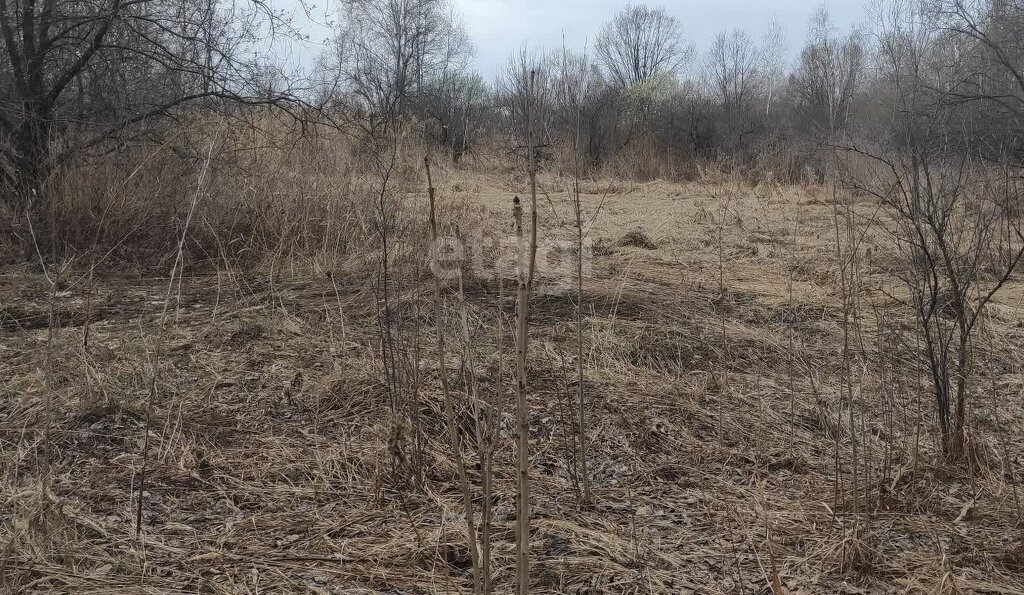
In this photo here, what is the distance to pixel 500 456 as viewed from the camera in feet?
8.48

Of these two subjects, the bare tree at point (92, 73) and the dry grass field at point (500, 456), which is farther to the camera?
the bare tree at point (92, 73)

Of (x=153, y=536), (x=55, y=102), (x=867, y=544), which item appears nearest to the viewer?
(x=867, y=544)

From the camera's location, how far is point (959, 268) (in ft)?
8.50

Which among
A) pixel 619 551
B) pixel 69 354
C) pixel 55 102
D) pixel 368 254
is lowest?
pixel 619 551

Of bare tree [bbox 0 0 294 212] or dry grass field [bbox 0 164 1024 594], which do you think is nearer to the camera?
dry grass field [bbox 0 164 1024 594]

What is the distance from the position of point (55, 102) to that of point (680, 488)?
19.9ft

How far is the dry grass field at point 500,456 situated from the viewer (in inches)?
73.9

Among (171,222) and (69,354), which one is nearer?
(69,354)

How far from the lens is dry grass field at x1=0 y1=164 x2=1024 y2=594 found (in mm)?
1876

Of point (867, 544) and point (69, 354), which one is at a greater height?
point (69, 354)

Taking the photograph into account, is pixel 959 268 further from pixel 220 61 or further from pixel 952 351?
pixel 220 61

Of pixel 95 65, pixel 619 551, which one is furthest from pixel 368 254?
pixel 619 551

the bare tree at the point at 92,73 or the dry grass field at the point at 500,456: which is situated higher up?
the bare tree at the point at 92,73

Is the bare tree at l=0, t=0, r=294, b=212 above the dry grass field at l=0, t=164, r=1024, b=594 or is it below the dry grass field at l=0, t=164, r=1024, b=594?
above
